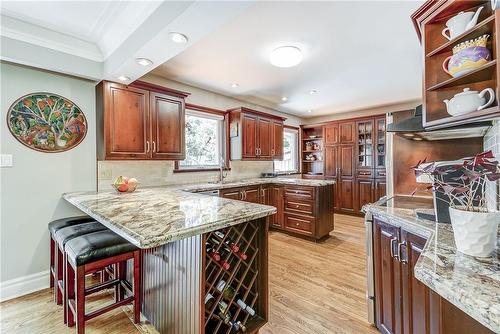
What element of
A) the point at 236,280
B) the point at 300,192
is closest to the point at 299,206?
the point at 300,192

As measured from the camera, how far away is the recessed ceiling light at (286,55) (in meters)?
2.55

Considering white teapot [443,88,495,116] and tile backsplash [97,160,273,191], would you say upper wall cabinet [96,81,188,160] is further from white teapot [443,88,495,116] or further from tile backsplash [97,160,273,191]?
white teapot [443,88,495,116]

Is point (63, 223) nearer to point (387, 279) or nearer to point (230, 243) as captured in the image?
point (230, 243)

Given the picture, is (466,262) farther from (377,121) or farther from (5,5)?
(377,121)

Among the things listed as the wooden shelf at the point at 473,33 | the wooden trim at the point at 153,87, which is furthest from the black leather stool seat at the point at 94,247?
the wooden shelf at the point at 473,33

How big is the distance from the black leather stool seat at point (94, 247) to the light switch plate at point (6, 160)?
130 cm

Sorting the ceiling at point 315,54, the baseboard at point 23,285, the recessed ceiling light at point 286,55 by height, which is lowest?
the baseboard at point 23,285

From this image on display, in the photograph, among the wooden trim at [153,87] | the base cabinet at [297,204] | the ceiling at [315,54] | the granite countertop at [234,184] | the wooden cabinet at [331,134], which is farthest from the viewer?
the wooden cabinet at [331,134]

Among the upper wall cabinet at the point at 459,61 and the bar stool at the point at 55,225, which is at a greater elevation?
the upper wall cabinet at the point at 459,61

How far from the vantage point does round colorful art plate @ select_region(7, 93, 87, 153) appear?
228 cm

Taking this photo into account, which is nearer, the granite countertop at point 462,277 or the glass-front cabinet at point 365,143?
the granite countertop at point 462,277

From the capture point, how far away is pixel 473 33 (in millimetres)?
1206

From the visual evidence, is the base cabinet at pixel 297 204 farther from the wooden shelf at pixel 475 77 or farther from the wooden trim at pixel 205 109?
the wooden shelf at pixel 475 77

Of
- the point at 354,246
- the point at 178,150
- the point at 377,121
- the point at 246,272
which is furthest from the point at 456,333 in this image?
the point at 377,121
